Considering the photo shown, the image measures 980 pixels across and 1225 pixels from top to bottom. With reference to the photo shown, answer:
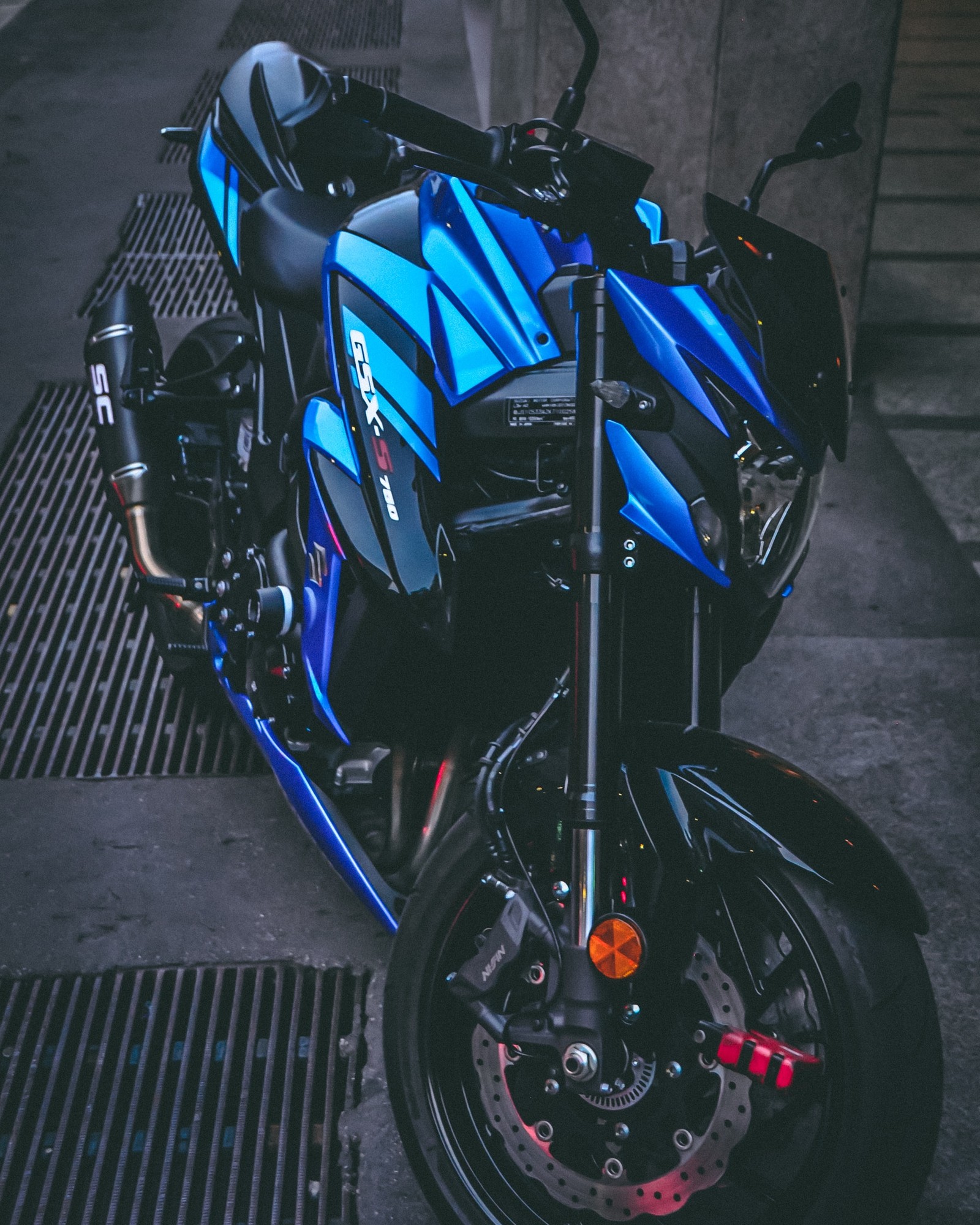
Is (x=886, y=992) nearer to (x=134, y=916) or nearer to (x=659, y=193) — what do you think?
(x=134, y=916)

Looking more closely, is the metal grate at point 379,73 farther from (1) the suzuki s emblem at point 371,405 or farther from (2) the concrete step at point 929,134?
(1) the suzuki s emblem at point 371,405

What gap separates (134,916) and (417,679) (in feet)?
2.73

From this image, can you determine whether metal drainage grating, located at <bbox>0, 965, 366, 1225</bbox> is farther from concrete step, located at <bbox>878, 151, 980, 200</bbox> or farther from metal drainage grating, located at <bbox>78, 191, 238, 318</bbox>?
concrete step, located at <bbox>878, 151, 980, 200</bbox>

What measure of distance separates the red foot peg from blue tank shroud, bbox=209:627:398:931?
842 mm

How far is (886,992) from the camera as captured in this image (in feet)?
4.49

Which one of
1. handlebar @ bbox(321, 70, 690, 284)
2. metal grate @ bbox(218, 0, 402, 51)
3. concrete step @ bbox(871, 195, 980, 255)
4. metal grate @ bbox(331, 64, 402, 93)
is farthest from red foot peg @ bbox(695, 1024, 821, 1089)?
metal grate @ bbox(218, 0, 402, 51)

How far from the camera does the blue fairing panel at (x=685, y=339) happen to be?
Result: 143 cm

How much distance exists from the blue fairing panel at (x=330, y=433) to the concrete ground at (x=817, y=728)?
98 cm

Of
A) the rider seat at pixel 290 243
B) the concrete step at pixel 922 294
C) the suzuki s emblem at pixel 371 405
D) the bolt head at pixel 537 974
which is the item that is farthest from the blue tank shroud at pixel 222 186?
the concrete step at pixel 922 294

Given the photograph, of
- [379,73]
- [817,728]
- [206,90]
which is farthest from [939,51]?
[817,728]

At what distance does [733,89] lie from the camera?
150 inches

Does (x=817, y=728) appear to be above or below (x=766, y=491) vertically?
below

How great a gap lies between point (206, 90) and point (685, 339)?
6790 millimetres

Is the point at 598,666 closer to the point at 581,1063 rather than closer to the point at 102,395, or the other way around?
the point at 581,1063
